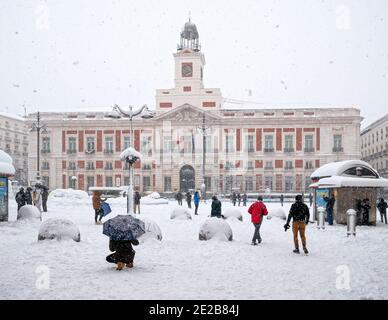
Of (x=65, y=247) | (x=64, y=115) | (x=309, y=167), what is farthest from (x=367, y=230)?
(x=64, y=115)

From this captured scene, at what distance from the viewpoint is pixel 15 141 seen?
74.1 m

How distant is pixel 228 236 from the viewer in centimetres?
1324

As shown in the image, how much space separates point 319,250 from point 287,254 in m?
1.27

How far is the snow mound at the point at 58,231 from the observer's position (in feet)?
40.4

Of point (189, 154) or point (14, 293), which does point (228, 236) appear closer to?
point (14, 293)

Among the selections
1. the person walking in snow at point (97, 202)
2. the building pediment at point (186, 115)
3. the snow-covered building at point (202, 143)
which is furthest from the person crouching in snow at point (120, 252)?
the building pediment at point (186, 115)

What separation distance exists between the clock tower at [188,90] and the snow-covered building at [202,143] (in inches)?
5.1

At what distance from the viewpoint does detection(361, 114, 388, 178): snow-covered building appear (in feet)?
196

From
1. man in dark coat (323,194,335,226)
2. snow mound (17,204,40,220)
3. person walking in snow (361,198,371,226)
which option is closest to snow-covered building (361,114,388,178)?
person walking in snow (361,198,371,226)

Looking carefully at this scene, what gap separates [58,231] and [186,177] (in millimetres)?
44941

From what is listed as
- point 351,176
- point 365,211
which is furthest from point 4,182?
point 365,211

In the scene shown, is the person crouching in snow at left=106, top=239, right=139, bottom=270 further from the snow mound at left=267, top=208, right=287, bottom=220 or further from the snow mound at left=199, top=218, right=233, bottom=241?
the snow mound at left=267, top=208, right=287, bottom=220

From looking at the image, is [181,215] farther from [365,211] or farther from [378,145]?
[378,145]

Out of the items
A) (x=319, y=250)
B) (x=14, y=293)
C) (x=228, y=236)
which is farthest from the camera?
(x=228, y=236)
